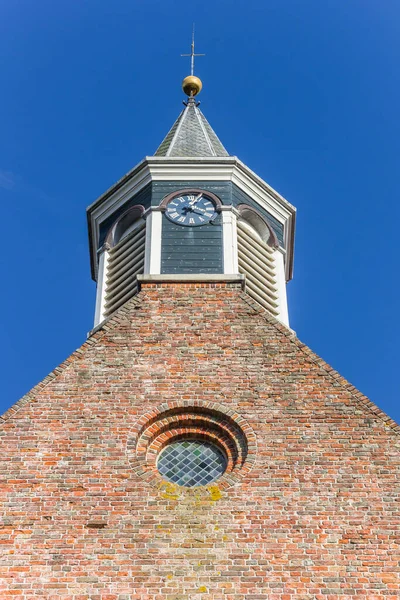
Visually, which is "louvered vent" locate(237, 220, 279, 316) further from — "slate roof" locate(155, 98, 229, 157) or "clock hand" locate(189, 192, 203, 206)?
"slate roof" locate(155, 98, 229, 157)

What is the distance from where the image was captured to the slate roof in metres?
29.4

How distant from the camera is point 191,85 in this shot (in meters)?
33.5

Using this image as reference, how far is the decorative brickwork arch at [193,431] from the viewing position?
20312 mm

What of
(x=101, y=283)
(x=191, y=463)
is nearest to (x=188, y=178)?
(x=101, y=283)

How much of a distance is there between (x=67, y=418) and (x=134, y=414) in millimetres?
1059

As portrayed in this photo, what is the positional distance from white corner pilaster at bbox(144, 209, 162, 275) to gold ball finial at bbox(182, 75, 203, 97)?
774 centimetres

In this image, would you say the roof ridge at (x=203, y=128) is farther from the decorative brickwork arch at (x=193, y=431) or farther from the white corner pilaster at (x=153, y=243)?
the decorative brickwork arch at (x=193, y=431)

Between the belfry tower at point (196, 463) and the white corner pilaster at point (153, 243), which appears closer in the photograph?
the belfry tower at point (196, 463)

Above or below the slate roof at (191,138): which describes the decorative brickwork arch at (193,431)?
below

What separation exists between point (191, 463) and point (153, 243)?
624cm

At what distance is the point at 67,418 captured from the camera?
20781 millimetres

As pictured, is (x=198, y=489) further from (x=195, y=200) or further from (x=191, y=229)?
(x=195, y=200)

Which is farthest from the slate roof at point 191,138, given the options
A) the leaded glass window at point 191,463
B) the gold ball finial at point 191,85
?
the leaded glass window at point 191,463

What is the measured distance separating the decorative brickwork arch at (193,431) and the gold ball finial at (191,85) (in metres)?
14.3
